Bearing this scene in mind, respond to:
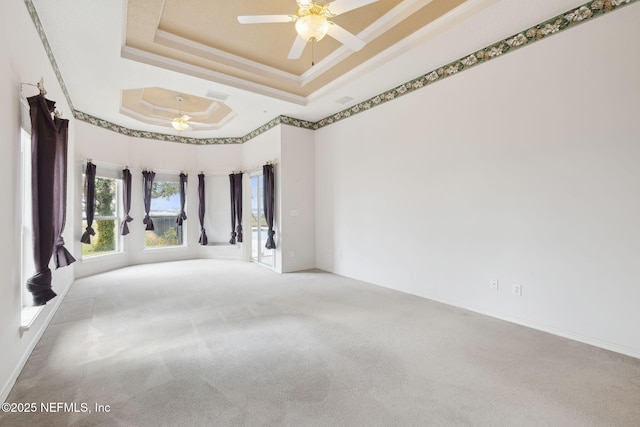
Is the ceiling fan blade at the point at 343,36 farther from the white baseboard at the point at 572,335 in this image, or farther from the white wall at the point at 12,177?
the white baseboard at the point at 572,335

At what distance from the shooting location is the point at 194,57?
374 centimetres

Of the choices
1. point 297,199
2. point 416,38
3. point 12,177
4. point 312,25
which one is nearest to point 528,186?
point 416,38

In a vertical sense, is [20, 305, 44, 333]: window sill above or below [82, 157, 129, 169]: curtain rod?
below

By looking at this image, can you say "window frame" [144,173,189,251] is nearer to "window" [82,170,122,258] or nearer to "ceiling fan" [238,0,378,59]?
"window" [82,170,122,258]

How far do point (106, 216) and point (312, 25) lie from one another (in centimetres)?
591

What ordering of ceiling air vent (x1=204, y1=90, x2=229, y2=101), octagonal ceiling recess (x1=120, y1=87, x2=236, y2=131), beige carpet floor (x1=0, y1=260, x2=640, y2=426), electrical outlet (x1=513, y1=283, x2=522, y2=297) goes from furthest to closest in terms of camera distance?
octagonal ceiling recess (x1=120, y1=87, x2=236, y2=131), ceiling air vent (x1=204, y1=90, x2=229, y2=101), electrical outlet (x1=513, y1=283, x2=522, y2=297), beige carpet floor (x1=0, y1=260, x2=640, y2=426)

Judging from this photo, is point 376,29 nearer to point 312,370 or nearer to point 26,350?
point 312,370

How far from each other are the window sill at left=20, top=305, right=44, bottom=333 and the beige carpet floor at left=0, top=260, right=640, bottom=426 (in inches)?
12.0

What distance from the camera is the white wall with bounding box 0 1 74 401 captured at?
1968 millimetres

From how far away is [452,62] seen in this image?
368cm

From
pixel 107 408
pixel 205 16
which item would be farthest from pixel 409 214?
pixel 107 408

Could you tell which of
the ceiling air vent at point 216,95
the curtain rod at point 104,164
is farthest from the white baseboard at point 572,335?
the curtain rod at point 104,164

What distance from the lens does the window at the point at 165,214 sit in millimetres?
6895

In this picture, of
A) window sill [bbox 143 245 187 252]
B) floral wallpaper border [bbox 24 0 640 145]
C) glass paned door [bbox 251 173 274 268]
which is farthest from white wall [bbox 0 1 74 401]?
window sill [bbox 143 245 187 252]
